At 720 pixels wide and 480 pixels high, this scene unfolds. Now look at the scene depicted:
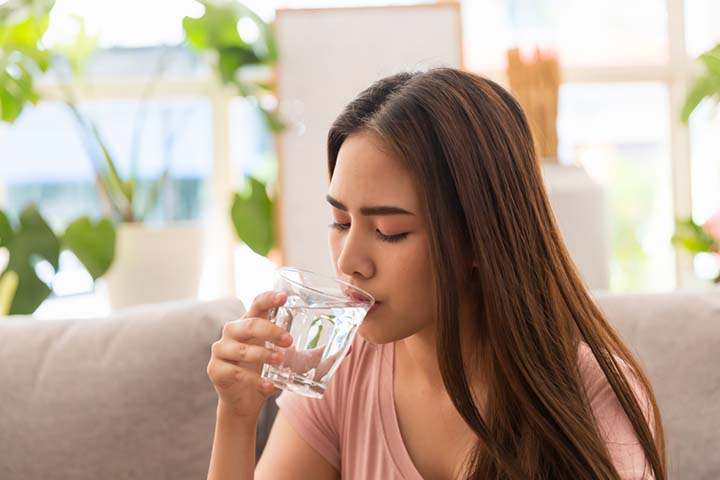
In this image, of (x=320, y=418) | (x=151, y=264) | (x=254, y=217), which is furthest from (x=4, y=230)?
(x=320, y=418)

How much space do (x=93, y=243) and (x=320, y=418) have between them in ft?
4.60

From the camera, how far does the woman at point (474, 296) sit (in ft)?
3.91

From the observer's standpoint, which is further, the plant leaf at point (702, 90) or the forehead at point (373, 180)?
the plant leaf at point (702, 90)

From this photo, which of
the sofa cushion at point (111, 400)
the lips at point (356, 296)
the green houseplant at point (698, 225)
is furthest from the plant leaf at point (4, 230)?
the green houseplant at point (698, 225)

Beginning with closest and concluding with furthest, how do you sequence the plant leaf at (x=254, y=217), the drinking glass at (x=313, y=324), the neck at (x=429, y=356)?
the drinking glass at (x=313, y=324) < the neck at (x=429, y=356) < the plant leaf at (x=254, y=217)

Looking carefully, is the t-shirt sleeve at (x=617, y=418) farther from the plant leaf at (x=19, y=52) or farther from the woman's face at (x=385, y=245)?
the plant leaf at (x=19, y=52)

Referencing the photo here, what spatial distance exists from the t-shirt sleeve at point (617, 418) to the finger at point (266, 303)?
1.52 feet

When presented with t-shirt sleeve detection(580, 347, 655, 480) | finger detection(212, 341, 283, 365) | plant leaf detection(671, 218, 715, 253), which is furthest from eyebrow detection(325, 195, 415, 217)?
plant leaf detection(671, 218, 715, 253)

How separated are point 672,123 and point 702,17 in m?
0.45

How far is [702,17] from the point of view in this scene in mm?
3760

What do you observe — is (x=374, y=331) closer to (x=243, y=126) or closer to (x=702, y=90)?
(x=702, y=90)

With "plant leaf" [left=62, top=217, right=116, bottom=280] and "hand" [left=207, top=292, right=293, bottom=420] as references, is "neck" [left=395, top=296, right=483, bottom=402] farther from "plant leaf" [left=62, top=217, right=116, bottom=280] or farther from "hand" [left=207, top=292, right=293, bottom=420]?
"plant leaf" [left=62, top=217, right=116, bottom=280]

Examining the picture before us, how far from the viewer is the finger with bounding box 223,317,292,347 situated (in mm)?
1113

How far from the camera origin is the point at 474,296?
1337 millimetres
